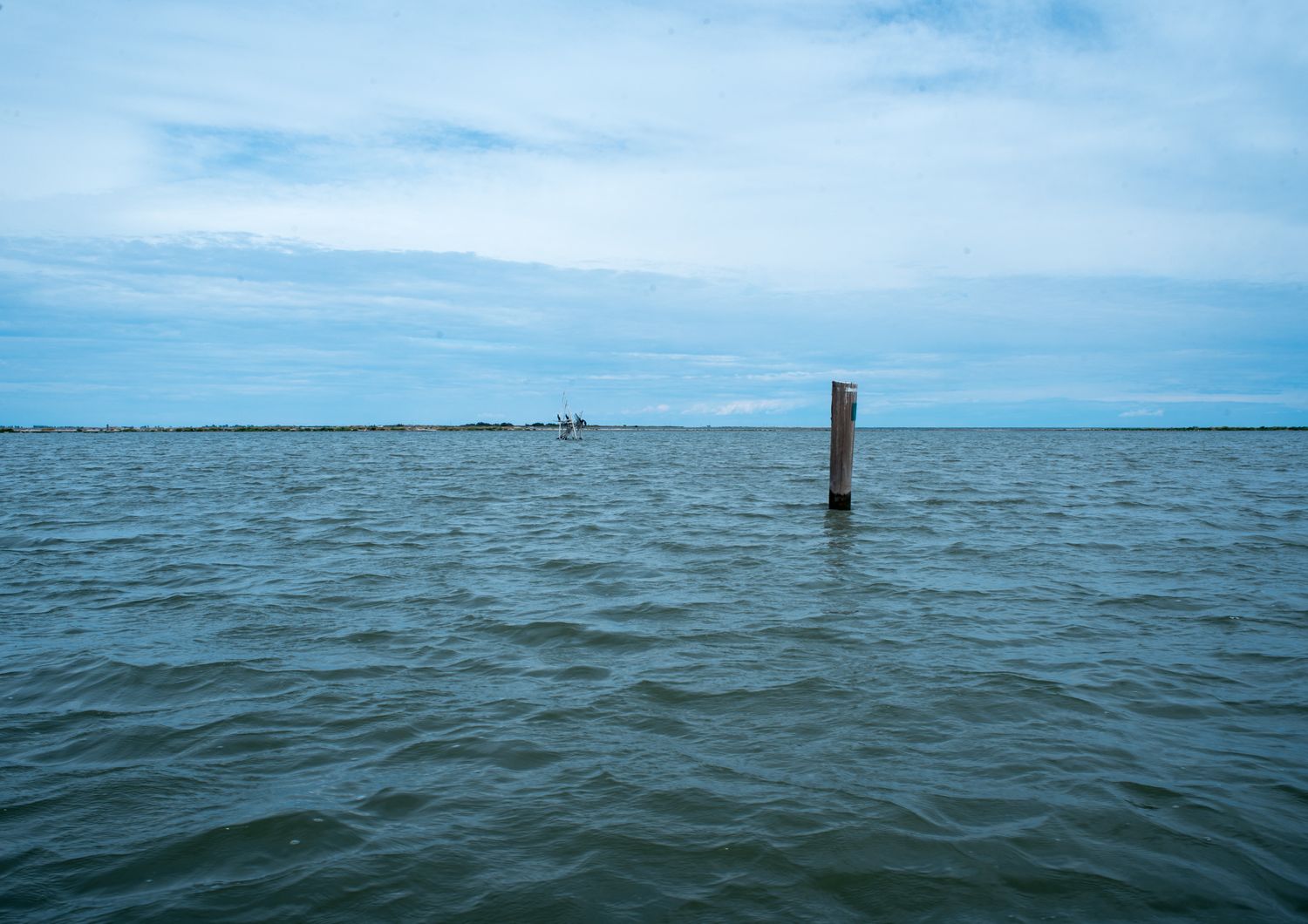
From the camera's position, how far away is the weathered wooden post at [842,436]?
18.0m

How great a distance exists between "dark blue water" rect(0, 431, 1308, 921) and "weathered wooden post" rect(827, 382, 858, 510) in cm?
531

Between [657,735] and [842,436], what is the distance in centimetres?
1338

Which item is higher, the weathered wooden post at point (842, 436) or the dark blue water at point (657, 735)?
the weathered wooden post at point (842, 436)

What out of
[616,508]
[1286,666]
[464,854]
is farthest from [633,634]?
[616,508]

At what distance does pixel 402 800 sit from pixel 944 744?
339 centimetres

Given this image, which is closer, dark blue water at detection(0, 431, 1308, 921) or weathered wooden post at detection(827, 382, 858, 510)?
dark blue water at detection(0, 431, 1308, 921)

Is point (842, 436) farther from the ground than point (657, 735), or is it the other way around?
point (842, 436)

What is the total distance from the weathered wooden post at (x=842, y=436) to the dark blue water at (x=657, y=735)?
5310 millimetres

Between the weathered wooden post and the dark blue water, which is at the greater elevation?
the weathered wooden post

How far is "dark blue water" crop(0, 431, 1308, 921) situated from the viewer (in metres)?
3.88

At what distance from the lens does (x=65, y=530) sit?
633 inches

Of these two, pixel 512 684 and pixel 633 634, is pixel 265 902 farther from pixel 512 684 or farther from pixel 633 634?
pixel 633 634

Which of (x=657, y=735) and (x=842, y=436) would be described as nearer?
(x=657, y=735)

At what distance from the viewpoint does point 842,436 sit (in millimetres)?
18125
